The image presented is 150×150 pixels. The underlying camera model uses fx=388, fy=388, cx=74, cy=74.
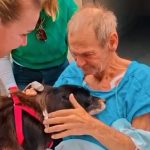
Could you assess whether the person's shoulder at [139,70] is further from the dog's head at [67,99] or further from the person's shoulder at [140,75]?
the dog's head at [67,99]

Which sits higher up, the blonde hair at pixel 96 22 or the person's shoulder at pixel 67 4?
the blonde hair at pixel 96 22

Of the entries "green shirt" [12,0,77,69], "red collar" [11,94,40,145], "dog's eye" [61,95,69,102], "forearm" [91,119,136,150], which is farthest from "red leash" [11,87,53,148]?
"green shirt" [12,0,77,69]

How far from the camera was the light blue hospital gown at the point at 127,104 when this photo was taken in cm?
130

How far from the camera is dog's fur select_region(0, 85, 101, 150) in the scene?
3.96 feet

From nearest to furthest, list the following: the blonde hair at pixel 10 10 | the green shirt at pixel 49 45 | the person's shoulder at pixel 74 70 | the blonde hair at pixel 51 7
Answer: the blonde hair at pixel 10 10 → the person's shoulder at pixel 74 70 → the blonde hair at pixel 51 7 → the green shirt at pixel 49 45

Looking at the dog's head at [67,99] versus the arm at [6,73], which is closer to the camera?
the dog's head at [67,99]

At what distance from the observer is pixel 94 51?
1332 millimetres

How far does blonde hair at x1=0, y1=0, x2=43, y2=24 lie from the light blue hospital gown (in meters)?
0.39

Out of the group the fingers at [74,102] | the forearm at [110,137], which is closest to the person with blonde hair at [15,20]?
the fingers at [74,102]

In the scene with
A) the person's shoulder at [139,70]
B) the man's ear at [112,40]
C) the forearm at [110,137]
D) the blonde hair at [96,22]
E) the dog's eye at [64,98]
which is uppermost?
the blonde hair at [96,22]

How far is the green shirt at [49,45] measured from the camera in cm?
184

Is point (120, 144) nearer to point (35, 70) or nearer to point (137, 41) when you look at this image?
point (35, 70)

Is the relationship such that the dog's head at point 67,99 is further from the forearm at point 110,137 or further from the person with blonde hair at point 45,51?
the person with blonde hair at point 45,51

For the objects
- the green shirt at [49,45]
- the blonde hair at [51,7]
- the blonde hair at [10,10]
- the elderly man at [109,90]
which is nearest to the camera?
the blonde hair at [10,10]
